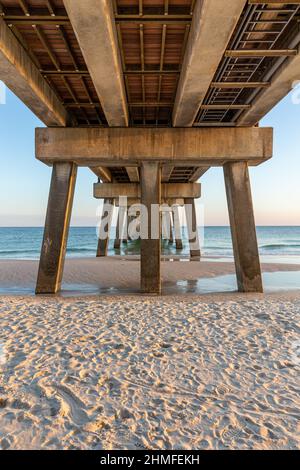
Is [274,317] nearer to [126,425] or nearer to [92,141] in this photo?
[126,425]

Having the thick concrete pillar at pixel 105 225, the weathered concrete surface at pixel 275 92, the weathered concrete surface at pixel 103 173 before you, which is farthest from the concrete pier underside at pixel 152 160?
the thick concrete pillar at pixel 105 225

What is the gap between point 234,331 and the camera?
5875 mm

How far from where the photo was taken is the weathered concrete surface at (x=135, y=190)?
23094mm

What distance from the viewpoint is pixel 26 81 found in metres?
7.04

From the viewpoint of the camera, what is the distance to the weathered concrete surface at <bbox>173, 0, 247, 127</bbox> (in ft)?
15.9

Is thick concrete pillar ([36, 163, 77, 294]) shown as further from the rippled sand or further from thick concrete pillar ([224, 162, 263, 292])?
thick concrete pillar ([224, 162, 263, 292])

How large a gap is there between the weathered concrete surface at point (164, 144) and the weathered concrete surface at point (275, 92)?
531mm

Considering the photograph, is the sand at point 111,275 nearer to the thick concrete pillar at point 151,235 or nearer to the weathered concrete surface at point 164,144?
the thick concrete pillar at point 151,235

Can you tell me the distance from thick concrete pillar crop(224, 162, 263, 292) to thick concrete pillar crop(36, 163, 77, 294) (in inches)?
208

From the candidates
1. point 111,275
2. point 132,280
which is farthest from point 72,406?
point 111,275

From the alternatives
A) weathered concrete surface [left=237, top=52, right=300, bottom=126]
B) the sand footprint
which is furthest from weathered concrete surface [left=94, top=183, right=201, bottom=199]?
the sand footprint

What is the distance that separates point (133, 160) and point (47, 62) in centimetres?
366

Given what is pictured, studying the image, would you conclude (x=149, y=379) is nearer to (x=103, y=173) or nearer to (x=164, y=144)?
(x=164, y=144)

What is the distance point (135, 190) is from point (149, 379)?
20.3 meters
